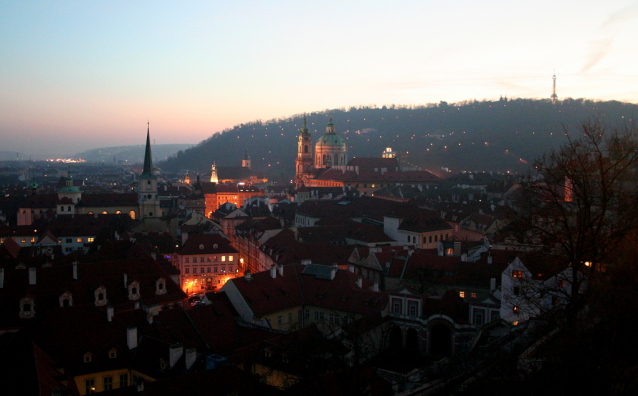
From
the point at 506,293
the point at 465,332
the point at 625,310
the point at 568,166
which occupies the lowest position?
the point at 465,332

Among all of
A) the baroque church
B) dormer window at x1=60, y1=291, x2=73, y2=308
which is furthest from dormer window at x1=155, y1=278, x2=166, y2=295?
the baroque church

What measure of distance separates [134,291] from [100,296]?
1791 millimetres

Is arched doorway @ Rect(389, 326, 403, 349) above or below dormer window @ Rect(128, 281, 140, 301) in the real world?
below

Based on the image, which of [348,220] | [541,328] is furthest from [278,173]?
[541,328]

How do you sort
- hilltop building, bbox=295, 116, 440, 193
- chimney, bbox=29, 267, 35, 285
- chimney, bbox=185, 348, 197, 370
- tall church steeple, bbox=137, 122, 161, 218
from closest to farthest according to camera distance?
chimney, bbox=185, 348, 197, 370
chimney, bbox=29, 267, 35, 285
tall church steeple, bbox=137, 122, 161, 218
hilltop building, bbox=295, 116, 440, 193

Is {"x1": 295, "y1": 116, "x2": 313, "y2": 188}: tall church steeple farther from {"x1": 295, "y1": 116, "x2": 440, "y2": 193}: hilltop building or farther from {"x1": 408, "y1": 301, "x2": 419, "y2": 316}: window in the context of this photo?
{"x1": 408, "y1": 301, "x2": 419, "y2": 316}: window

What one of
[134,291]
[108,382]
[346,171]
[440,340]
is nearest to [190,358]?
[108,382]

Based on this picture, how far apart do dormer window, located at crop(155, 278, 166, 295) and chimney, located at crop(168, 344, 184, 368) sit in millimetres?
9693

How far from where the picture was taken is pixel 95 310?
24.5m

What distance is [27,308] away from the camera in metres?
25.9

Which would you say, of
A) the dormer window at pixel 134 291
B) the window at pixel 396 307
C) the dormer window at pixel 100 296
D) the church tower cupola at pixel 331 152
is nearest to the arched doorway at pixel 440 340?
the window at pixel 396 307

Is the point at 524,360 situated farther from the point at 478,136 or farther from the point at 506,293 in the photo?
the point at 478,136

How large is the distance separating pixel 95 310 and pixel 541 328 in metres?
17.1

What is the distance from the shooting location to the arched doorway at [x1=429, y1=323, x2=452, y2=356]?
2892 centimetres
